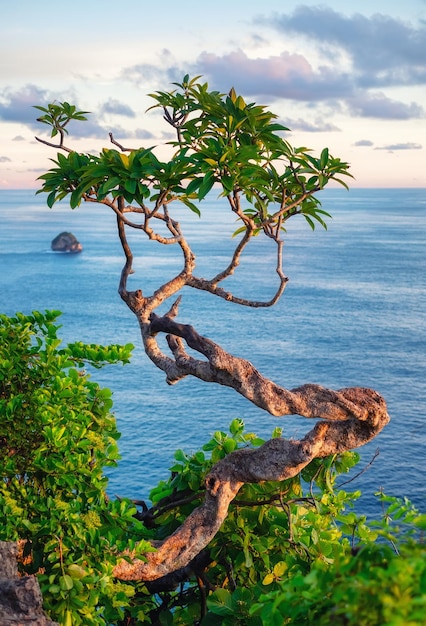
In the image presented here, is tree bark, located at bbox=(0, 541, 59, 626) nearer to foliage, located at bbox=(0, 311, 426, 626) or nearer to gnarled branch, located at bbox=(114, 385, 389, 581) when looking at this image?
foliage, located at bbox=(0, 311, 426, 626)

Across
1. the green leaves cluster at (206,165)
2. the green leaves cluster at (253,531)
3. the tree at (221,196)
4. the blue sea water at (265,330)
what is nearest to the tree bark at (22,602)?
the tree at (221,196)

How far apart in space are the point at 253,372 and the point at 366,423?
159 centimetres

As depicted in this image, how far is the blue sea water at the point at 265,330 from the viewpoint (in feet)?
233

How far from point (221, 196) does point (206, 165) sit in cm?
77

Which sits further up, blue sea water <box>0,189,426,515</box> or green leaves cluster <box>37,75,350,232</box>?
green leaves cluster <box>37,75,350,232</box>

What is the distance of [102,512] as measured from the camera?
340 inches

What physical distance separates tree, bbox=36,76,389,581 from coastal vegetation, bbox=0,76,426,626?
0.02 m

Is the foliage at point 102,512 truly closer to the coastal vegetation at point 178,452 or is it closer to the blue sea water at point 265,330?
the coastal vegetation at point 178,452

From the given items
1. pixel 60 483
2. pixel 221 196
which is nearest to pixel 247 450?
pixel 60 483

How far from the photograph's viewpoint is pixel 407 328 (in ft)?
343

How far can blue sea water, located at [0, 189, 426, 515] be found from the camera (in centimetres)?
7094

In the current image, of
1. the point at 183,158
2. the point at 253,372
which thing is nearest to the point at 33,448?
the point at 253,372

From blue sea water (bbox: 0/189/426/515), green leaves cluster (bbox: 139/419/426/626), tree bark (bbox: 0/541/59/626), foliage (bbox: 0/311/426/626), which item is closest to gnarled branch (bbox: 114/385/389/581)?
foliage (bbox: 0/311/426/626)

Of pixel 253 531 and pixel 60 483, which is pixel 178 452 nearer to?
pixel 253 531
